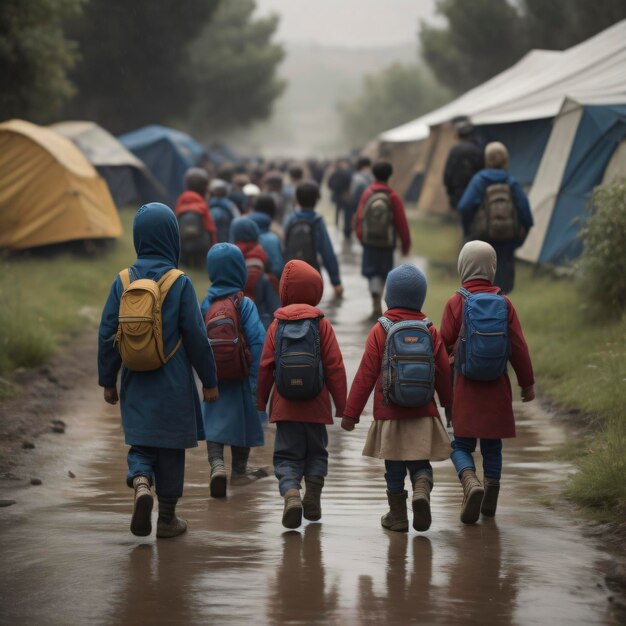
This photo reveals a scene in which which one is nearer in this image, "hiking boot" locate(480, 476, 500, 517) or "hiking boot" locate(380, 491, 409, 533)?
"hiking boot" locate(380, 491, 409, 533)

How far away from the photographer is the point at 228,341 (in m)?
7.25

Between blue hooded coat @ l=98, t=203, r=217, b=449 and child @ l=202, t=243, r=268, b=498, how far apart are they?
113 centimetres

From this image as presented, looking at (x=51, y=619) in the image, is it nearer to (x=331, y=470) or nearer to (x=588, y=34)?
(x=331, y=470)

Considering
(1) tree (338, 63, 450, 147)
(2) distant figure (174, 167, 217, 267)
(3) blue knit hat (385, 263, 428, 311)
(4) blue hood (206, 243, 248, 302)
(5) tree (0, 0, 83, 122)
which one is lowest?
(3) blue knit hat (385, 263, 428, 311)

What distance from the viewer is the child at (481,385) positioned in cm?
647

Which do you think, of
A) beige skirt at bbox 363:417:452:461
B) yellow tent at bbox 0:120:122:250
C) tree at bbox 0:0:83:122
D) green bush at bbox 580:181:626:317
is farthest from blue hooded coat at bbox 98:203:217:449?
tree at bbox 0:0:83:122

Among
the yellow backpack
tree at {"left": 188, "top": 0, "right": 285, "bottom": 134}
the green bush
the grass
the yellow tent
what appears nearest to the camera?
the yellow backpack

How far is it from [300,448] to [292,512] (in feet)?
1.48

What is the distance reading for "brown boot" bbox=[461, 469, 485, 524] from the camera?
632 cm

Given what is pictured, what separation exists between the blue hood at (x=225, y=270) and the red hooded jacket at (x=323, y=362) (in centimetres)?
87

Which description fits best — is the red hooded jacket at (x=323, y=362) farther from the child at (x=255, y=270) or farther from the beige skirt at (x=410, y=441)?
the child at (x=255, y=270)

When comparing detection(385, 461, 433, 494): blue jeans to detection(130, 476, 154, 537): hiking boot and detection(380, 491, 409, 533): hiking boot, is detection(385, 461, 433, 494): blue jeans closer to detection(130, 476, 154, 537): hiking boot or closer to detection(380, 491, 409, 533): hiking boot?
detection(380, 491, 409, 533): hiking boot

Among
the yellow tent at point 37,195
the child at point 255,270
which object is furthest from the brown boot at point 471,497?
the yellow tent at point 37,195

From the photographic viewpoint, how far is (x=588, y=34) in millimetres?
40000
